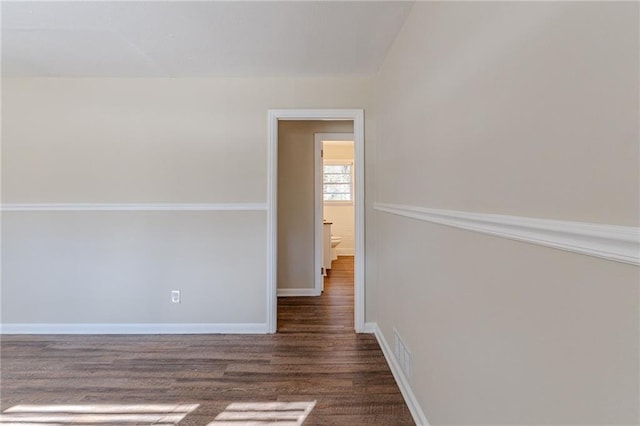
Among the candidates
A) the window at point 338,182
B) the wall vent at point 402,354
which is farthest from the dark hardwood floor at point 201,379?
the window at point 338,182

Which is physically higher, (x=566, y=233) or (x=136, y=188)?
(x=136, y=188)

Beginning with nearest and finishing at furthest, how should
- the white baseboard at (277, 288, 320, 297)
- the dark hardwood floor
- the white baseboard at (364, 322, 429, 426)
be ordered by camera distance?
1. the white baseboard at (364, 322, 429, 426)
2. the dark hardwood floor
3. the white baseboard at (277, 288, 320, 297)

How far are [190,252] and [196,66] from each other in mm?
1565

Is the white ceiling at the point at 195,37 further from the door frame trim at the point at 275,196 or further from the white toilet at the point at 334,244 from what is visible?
the white toilet at the point at 334,244

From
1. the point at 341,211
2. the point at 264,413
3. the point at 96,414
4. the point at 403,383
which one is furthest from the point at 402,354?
the point at 341,211

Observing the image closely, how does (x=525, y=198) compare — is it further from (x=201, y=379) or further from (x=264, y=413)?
(x=201, y=379)

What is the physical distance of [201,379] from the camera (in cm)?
217

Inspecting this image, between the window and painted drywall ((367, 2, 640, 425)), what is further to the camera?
the window

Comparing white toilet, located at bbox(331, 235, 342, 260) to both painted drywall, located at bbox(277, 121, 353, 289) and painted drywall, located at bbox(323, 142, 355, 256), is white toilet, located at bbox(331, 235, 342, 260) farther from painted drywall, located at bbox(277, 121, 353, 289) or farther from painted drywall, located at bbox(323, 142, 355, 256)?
painted drywall, located at bbox(277, 121, 353, 289)

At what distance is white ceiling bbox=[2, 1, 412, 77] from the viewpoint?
186cm

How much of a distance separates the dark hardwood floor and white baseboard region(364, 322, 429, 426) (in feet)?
0.17

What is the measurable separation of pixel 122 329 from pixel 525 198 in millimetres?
3238

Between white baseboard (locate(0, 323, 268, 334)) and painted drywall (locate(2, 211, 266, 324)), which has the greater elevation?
painted drywall (locate(2, 211, 266, 324))

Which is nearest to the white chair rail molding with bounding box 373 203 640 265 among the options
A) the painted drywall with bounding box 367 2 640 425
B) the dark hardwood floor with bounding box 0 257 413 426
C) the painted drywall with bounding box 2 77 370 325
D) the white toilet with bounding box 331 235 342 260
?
the painted drywall with bounding box 367 2 640 425
